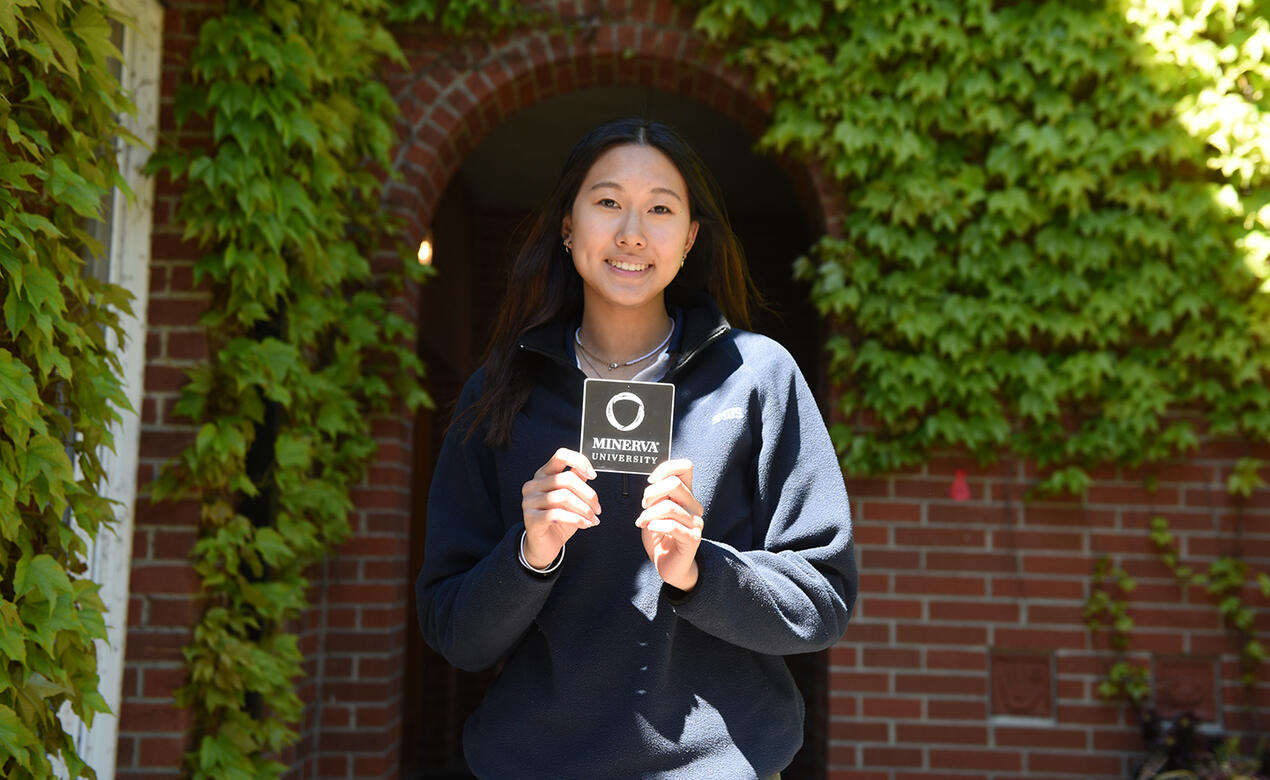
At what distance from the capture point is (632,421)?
4.74 feet

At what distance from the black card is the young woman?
0.04 metres

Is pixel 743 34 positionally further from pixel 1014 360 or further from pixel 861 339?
pixel 1014 360

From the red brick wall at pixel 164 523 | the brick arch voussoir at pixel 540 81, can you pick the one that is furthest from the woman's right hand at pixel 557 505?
the brick arch voussoir at pixel 540 81

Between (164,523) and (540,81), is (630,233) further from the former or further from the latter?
(540,81)

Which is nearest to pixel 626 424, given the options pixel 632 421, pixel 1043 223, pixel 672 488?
pixel 632 421

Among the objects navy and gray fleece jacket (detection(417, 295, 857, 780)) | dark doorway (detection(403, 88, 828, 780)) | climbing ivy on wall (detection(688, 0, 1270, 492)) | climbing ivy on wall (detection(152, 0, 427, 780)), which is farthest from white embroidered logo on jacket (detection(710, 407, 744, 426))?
dark doorway (detection(403, 88, 828, 780))

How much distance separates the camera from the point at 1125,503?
424 centimetres

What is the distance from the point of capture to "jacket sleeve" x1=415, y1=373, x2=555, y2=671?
4.76 ft

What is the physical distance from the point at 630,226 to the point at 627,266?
0.06 metres

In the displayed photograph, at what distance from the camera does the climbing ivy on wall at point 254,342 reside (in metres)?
3.23

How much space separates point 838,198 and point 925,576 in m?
1.48

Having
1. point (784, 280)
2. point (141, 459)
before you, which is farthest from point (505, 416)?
point (784, 280)

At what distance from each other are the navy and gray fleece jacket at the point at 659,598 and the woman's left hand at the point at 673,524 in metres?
0.04

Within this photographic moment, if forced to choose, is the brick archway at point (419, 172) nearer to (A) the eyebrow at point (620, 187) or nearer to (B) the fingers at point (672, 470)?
(A) the eyebrow at point (620, 187)
